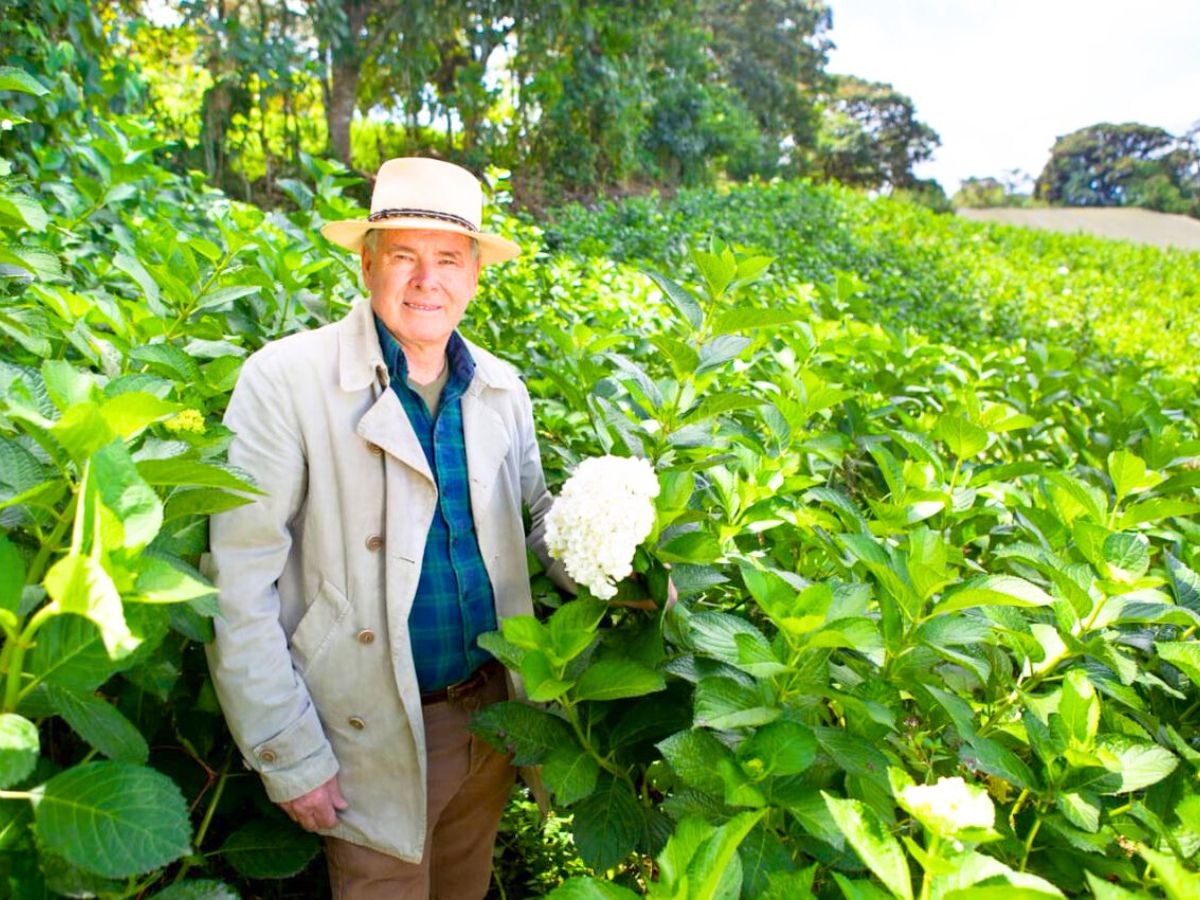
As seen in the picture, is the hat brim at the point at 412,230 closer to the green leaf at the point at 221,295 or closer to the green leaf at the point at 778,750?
the green leaf at the point at 221,295

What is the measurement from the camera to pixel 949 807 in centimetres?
85

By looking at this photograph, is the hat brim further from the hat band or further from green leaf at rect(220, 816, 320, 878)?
green leaf at rect(220, 816, 320, 878)

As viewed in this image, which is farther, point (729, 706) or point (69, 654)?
point (729, 706)

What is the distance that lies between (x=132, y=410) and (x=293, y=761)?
2.66 ft

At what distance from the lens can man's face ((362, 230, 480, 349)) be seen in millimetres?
1714

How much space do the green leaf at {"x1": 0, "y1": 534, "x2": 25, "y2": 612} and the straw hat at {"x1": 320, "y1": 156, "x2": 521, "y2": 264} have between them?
39.3 inches

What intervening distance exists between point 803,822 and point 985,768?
27 centimetres

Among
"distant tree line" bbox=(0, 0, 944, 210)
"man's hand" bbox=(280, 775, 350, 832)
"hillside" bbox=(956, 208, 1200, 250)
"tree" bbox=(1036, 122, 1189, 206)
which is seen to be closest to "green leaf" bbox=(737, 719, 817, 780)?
"man's hand" bbox=(280, 775, 350, 832)

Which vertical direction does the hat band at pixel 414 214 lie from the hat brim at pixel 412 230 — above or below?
above

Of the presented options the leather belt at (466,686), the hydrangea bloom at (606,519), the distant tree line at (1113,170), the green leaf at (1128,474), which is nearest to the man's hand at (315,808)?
the leather belt at (466,686)

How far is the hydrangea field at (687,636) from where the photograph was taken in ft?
2.93

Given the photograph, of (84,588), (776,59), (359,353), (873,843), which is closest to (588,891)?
(873,843)

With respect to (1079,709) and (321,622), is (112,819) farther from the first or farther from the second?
(1079,709)

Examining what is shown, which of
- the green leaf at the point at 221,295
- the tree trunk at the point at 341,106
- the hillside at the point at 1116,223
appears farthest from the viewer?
the hillside at the point at 1116,223
